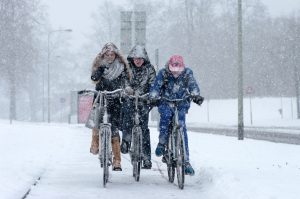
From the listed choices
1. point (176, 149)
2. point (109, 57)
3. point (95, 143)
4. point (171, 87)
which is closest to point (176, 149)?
point (176, 149)

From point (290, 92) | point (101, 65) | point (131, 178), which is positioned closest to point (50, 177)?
point (131, 178)

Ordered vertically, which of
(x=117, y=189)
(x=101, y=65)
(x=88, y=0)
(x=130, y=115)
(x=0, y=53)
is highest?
(x=88, y=0)

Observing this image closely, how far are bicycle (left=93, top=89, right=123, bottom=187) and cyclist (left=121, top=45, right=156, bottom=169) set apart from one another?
515mm

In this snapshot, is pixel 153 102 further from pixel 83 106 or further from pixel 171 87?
pixel 83 106

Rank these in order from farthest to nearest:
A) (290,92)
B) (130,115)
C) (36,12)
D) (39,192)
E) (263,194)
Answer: (290,92), (36,12), (130,115), (39,192), (263,194)

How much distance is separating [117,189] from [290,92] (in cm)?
4984

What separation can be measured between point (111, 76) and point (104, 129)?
98 centimetres

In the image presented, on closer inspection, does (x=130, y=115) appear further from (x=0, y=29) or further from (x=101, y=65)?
(x=0, y=29)

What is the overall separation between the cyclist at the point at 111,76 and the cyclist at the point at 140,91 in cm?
20

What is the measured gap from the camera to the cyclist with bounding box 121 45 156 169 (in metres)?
9.16

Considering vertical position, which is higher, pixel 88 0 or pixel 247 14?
pixel 88 0

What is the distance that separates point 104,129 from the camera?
8.39 meters

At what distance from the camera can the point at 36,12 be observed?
51312mm

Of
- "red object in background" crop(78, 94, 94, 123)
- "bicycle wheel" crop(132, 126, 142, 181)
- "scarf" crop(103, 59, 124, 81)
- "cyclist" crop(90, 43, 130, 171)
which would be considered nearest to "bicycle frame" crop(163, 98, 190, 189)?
"bicycle wheel" crop(132, 126, 142, 181)
